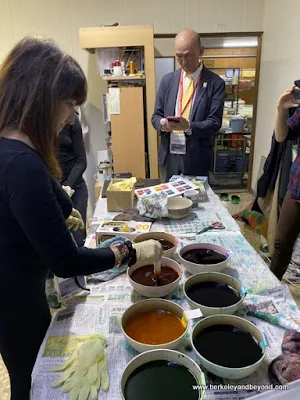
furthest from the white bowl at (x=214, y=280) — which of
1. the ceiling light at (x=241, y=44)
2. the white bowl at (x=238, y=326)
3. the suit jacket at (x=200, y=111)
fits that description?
the ceiling light at (x=241, y=44)

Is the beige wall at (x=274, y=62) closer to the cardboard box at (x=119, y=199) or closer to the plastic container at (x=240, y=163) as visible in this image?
the plastic container at (x=240, y=163)

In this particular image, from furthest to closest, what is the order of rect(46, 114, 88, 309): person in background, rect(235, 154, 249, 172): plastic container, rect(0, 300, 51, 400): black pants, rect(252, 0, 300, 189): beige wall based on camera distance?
rect(235, 154, 249, 172): plastic container → rect(252, 0, 300, 189): beige wall → rect(46, 114, 88, 309): person in background → rect(0, 300, 51, 400): black pants

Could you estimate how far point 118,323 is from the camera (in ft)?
2.98

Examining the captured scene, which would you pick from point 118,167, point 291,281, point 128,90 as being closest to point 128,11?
point 128,90

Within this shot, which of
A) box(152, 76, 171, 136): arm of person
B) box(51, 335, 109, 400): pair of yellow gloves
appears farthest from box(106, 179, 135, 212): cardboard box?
box(51, 335, 109, 400): pair of yellow gloves

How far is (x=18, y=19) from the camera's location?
3193mm

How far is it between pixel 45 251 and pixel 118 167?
2.59 metres

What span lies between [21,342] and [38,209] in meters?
Result: 0.48

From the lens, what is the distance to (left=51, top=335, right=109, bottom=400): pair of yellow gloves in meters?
0.71

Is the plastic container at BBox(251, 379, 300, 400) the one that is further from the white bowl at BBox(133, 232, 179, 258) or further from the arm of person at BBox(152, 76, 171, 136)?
the arm of person at BBox(152, 76, 171, 136)

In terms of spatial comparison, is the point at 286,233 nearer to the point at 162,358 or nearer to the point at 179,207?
the point at 179,207

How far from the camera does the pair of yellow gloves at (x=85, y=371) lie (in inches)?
27.8

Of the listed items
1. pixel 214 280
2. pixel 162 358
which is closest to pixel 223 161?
pixel 214 280

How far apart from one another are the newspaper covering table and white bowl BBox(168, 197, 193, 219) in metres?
0.32
